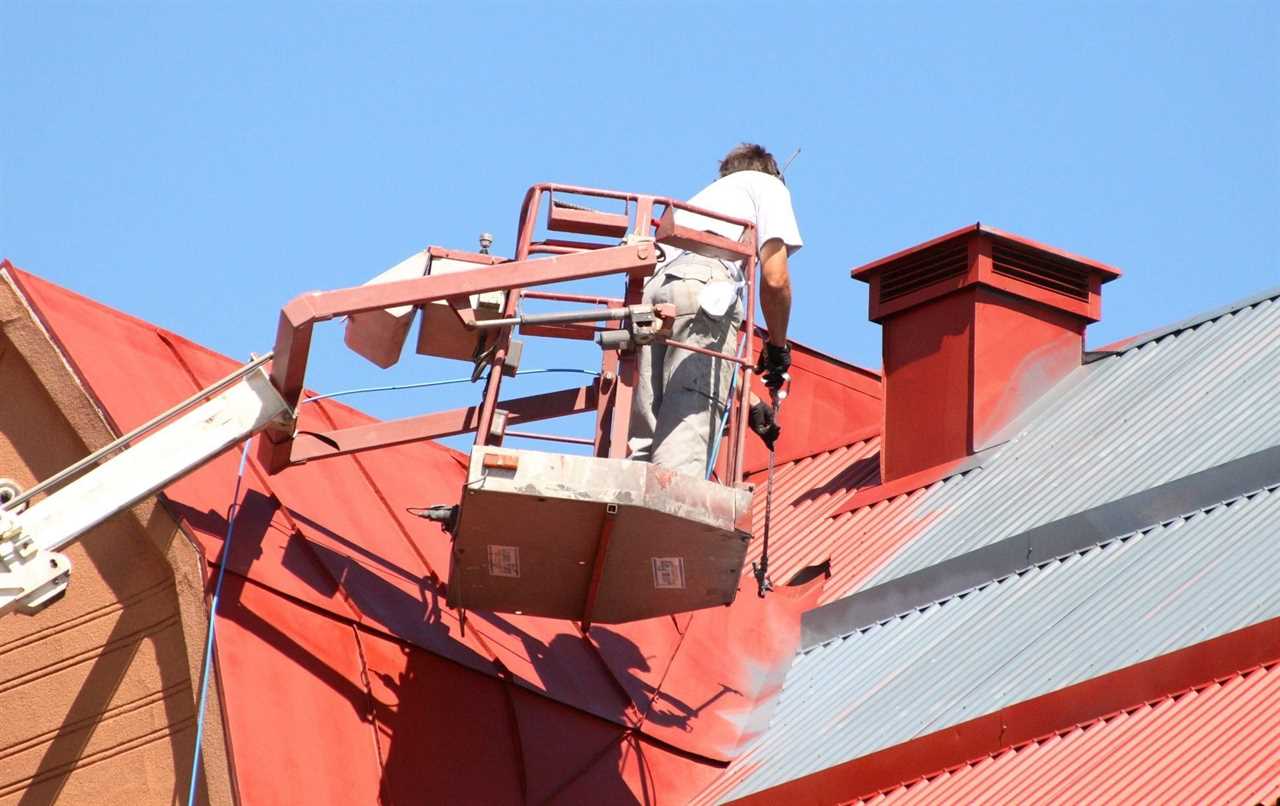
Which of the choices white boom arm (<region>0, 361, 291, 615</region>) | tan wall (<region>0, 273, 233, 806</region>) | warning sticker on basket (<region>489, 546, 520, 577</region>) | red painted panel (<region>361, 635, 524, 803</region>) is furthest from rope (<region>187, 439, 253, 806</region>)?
warning sticker on basket (<region>489, 546, 520, 577</region>)

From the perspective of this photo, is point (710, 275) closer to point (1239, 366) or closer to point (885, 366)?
Answer: point (1239, 366)

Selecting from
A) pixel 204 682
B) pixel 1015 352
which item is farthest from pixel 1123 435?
pixel 204 682

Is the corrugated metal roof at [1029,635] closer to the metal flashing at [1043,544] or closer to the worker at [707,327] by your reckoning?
the metal flashing at [1043,544]

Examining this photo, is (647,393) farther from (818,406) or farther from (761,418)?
(818,406)

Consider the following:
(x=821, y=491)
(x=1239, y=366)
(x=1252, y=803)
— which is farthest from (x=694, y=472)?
(x=821, y=491)

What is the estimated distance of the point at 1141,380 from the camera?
1420 centimetres

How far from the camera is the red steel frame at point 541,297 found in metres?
10.2

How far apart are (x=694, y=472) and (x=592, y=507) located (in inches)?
32.1

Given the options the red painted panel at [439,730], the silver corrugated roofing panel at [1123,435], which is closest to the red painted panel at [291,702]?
the red painted panel at [439,730]

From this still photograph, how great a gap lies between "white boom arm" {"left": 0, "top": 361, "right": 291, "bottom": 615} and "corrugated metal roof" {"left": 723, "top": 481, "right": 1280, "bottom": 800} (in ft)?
11.1

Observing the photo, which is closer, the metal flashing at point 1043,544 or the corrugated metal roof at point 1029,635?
the corrugated metal roof at point 1029,635

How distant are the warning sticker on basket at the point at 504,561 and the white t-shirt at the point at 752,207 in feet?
6.82

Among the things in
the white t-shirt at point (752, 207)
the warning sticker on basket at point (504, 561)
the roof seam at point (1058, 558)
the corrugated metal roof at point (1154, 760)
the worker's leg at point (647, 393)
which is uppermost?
the white t-shirt at point (752, 207)

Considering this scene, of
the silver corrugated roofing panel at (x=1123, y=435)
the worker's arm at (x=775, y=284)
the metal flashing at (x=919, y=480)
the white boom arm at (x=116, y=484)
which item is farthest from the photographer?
the metal flashing at (x=919, y=480)
